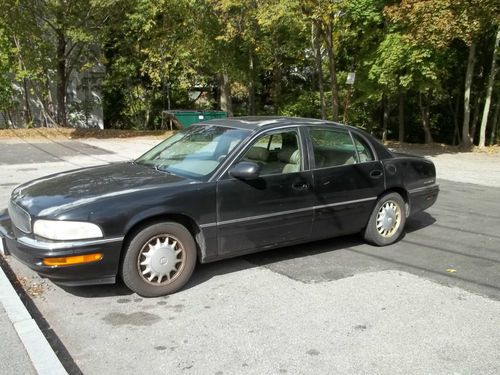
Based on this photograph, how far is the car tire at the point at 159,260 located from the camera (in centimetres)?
421

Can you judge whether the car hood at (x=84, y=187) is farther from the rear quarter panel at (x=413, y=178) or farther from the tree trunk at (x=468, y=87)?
the tree trunk at (x=468, y=87)

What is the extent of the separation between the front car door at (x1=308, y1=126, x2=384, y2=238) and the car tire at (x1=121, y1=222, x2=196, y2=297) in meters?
1.49

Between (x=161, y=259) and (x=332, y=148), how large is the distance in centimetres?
232

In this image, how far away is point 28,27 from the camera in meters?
18.2

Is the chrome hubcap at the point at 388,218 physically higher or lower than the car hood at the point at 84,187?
lower

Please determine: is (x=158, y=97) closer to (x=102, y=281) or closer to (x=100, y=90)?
(x=100, y=90)

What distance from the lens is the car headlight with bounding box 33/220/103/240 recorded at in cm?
392

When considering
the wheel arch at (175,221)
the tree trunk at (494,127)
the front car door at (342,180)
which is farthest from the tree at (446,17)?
the wheel arch at (175,221)

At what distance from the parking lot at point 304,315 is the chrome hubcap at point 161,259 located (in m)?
0.19

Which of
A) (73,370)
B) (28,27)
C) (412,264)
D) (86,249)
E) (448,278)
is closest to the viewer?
(73,370)

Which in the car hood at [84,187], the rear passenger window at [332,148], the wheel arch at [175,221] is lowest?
the wheel arch at [175,221]

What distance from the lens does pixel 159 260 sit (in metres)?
4.32

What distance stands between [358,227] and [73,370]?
11.5 feet

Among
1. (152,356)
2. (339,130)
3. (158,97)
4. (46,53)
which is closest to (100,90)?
(158,97)
